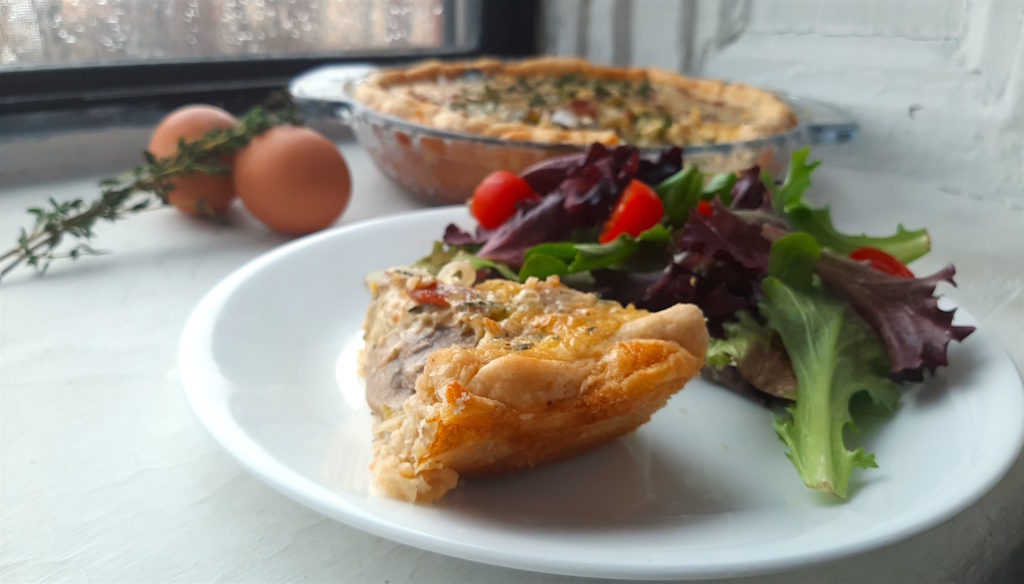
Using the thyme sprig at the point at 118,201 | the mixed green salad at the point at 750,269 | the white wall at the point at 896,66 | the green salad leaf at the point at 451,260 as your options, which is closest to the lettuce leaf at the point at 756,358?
the mixed green salad at the point at 750,269

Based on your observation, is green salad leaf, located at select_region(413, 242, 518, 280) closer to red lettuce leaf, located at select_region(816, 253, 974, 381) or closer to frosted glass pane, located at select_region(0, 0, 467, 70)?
red lettuce leaf, located at select_region(816, 253, 974, 381)

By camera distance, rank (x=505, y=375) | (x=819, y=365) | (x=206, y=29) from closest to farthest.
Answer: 1. (x=505, y=375)
2. (x=819, y=365)
3. (x=206, y=29)

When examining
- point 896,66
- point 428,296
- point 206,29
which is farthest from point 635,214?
point 206,29

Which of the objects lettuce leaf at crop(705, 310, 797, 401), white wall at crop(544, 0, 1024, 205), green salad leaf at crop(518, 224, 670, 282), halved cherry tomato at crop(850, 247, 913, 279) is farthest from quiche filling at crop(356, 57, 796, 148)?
lettuce leaf at crop(705, 310, 797, 401)

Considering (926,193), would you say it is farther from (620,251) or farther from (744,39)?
(620,251)

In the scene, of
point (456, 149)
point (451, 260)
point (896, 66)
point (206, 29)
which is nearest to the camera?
point (451, 260)

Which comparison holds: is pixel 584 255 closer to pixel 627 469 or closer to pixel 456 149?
pixel 627 469

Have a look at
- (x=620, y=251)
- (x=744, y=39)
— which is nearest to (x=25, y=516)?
(x=620, y=251)

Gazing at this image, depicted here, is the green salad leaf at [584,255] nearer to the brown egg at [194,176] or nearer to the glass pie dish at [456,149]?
the glass pie dish at [456,149]
